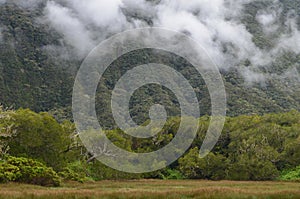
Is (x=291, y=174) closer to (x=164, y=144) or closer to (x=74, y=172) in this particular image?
(x=164, y=144)

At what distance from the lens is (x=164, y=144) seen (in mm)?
62938

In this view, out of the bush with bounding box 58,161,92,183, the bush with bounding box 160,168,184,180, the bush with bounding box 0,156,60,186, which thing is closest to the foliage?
the bush with bounding box 58,161,92,183

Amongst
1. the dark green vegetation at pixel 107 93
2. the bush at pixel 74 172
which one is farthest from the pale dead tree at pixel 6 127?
the dark green vegetation at pixel 107 93

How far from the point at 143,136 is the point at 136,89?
92269 mm

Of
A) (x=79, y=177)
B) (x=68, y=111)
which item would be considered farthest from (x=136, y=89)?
(x=79, y=177)

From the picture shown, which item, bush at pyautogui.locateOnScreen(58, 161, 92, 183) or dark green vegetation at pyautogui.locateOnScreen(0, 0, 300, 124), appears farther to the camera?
dark green vegetation at pyautogui.locateOnScreen(0, 0, 300, 124)

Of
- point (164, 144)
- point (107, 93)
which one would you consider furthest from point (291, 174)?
point (107, 93)

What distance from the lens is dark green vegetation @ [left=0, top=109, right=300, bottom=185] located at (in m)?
36.4

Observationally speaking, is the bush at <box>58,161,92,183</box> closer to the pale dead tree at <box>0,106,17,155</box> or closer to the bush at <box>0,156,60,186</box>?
the pale dead tree at <box>0,106,17,155</box>

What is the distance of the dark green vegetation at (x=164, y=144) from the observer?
36406 mm

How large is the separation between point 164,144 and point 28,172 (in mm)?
33651

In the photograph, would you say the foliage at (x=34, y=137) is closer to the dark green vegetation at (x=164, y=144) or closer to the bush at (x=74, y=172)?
the dark green vegetation at (x=164, y=144)

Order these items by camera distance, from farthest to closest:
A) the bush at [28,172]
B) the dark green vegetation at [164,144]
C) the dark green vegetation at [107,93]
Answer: the dark green vegetation at [107,93]
the dark green vegetation at [164,144]
the bush at [28,172]

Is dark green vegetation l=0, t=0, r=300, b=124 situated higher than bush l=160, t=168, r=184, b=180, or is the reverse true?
dark green vegetation l=0, t=0, r=300, b=124
